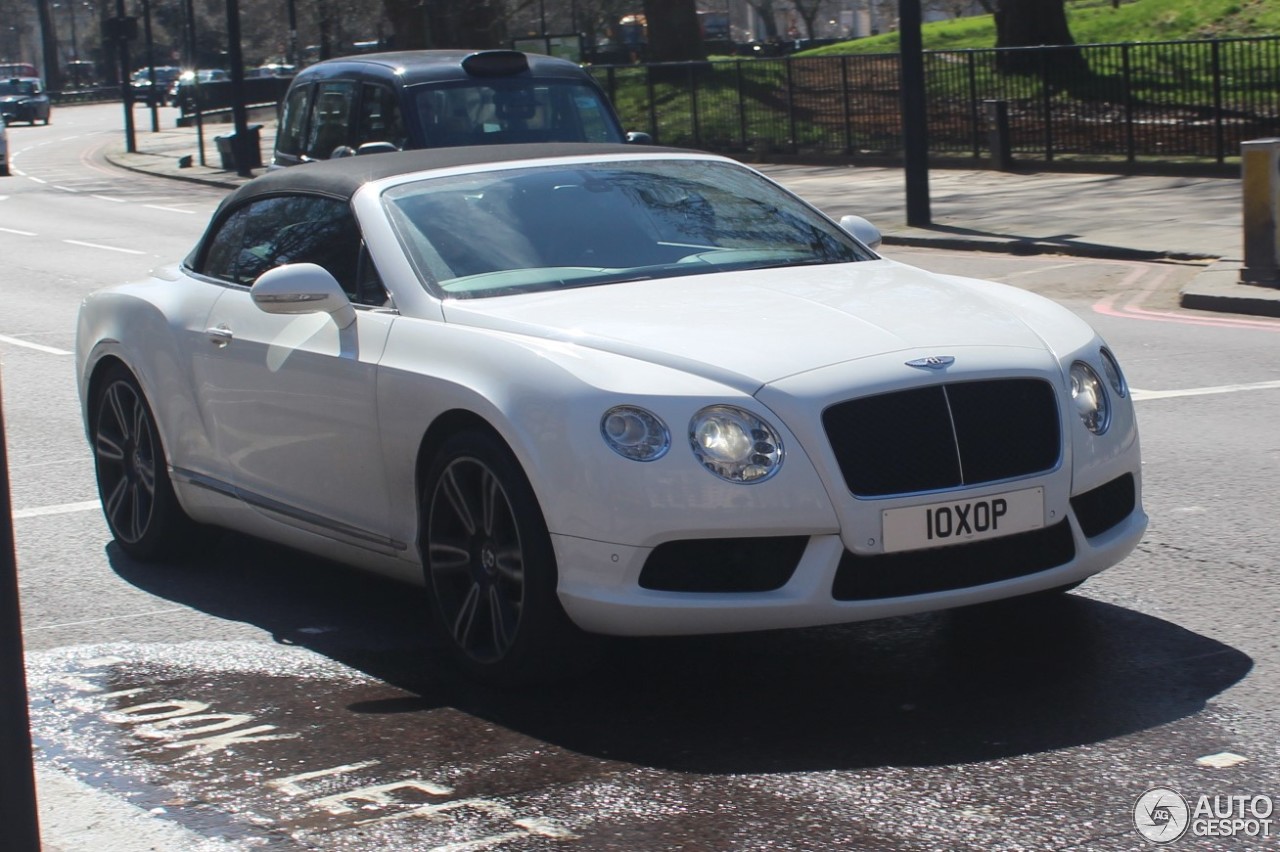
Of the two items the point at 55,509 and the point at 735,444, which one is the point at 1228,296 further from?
the point at 735,444

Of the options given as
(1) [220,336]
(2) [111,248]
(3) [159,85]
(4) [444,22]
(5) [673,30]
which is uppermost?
(3) [159,85]

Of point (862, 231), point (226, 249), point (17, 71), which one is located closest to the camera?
point (862, 231)

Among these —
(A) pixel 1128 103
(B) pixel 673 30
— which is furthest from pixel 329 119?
(B) pixel 673 30

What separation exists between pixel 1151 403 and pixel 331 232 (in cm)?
490

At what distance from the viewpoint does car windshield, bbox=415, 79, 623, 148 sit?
13.0m

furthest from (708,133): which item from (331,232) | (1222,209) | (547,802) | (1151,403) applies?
(547,802)

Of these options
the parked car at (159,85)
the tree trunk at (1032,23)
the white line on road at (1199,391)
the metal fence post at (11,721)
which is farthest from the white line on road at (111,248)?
the parked car at (159,85)

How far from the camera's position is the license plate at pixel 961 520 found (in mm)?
4719

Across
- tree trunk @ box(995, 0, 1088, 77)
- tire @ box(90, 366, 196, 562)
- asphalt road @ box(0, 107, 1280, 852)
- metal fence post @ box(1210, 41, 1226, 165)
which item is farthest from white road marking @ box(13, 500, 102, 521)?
tree trunk @ box(995, 0, 1088, 77)

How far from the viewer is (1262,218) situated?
13.6 meters

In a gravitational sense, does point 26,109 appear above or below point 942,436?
above

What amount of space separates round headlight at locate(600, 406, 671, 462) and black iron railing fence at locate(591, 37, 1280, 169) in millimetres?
19278

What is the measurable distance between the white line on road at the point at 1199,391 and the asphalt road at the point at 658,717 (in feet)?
7.07

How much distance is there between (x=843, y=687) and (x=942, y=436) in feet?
2.50
